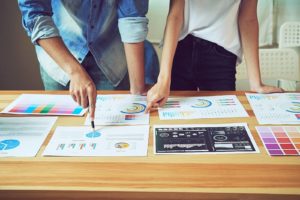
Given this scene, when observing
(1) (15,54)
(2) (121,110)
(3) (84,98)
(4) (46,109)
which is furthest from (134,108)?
(1) (15,54)

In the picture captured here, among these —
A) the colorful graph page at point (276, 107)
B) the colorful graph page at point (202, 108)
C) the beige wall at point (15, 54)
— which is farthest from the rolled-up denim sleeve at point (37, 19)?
the beige wall at point (15, 54)

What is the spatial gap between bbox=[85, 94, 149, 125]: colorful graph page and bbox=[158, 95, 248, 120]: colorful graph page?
2.4 inches

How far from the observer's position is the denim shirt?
106cm

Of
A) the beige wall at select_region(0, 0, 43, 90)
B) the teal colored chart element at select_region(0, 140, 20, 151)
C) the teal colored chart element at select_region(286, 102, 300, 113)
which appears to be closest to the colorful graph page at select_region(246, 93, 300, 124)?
the teal colored chart element at select_region(286, 102, 300, 113)

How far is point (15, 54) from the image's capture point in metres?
2.10

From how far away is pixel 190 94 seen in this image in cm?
119

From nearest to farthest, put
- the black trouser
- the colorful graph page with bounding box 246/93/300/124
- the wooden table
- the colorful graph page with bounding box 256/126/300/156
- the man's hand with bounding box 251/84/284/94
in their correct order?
the wooden table < the colorful graph page with bounding box 256/126/300/156 < the colorful graph page with bounding box 246/93/300/124 < the man's hand with bounding box 251/84/284/94 < the black trouser

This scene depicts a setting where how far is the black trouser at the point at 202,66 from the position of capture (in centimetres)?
131

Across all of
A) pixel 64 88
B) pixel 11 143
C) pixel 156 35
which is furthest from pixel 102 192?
pixel 156 35

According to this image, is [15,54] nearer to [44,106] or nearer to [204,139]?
[44,106]

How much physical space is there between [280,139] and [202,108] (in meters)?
0.25

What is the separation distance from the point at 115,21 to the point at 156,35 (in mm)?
993

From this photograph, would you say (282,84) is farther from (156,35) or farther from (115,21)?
(115,21)

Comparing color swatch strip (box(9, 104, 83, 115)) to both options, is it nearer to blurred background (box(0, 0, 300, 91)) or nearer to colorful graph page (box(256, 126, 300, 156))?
colorful graph page (box(256, 126, 300, 156))
